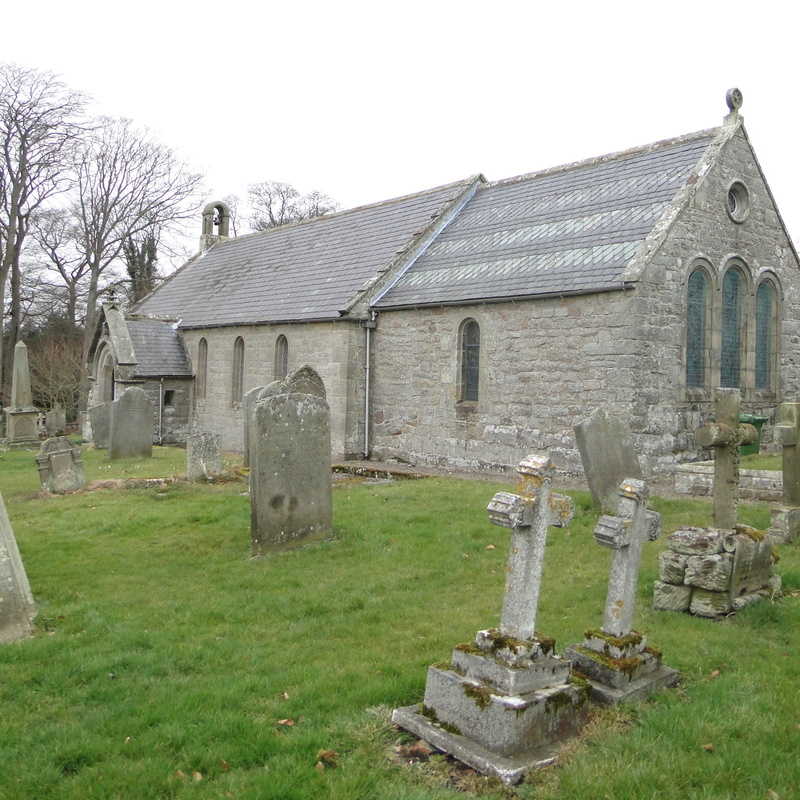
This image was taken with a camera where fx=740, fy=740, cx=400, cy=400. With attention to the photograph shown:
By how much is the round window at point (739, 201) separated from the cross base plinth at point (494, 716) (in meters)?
13.6

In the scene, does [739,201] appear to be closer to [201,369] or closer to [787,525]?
[787,525]

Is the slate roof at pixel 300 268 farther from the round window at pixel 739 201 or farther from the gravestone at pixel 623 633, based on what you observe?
the gravestone at pixel 623 633

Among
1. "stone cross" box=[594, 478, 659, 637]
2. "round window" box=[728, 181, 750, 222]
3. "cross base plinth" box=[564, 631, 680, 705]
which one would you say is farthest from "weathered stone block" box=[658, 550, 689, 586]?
"round window" box=[728, 181, 750, 222]

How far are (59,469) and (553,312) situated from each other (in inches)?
380

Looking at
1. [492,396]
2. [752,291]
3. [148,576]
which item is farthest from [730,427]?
[752,291]

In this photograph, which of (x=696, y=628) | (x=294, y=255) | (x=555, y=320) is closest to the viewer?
(x=696, y=628)

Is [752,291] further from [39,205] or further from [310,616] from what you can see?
[39,205]

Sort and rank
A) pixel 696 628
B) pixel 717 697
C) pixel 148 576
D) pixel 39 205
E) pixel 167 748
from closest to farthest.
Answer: pixel 167 748 < pixel 717 697 < pixel 696 628 < pixel 148 576 < pixel 39 205

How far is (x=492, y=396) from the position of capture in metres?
15.9

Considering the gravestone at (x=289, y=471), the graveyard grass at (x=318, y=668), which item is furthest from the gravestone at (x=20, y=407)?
the gravestone at (x=289, y=471)

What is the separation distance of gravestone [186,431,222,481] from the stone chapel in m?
4.91

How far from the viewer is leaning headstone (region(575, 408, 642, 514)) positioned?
9992 millimetres

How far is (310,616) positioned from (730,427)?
413 centimetres

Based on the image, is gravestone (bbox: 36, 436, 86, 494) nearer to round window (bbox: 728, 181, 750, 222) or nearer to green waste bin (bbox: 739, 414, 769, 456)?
green waste bin (bbox: 739, 414, 769, 456)
